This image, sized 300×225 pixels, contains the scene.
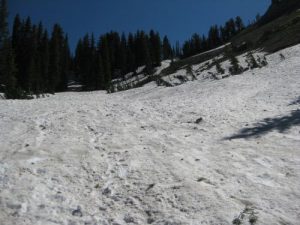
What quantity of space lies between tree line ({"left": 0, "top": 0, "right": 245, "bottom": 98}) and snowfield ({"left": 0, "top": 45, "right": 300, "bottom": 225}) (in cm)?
1906

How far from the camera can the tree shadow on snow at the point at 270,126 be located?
10846mm

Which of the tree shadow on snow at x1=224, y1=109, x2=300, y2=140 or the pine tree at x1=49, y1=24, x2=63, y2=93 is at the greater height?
the pine tree at x1=49, y1=24, x2=63, y2=93

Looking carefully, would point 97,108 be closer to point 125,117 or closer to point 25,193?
point 125,117

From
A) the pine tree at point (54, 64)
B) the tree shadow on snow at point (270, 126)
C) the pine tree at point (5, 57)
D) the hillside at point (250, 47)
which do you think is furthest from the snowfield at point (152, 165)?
the pine tree at point (54, 64)

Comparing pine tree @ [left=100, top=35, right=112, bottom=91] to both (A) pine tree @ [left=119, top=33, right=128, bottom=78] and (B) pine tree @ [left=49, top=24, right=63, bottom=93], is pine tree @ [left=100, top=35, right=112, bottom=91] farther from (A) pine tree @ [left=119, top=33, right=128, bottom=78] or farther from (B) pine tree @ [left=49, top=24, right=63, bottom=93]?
(B) pine tree @ [left=49, top=24, right=63, bottom=93]

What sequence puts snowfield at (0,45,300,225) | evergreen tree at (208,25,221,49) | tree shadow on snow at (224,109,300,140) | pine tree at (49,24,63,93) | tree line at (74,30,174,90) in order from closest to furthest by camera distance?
snowfield at (0,45,300,225) → tree shadow on snow at (224,109,300,140) → pine tree at (49,24,63,93) → tree line at (74,30,174,90) → evergreen tree at (208,25,221,49)

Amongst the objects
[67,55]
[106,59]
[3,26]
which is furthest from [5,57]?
[67,55]

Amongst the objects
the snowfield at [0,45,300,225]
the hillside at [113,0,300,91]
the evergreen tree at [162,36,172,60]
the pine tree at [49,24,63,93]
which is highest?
the evergreen tree at [162,36,172,60]

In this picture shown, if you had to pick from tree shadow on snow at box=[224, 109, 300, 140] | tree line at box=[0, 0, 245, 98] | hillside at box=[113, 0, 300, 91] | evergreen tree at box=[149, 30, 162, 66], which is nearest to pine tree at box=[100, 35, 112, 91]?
tree line at box=[0, 0, 245, 98]

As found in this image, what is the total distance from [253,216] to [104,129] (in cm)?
681

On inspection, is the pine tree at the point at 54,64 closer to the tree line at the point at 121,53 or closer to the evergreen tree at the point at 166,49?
the tree line at the point at 121,53

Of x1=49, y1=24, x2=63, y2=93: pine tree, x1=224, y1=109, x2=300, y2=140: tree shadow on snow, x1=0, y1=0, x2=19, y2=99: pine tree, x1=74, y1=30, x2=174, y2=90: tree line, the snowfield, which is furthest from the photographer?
x1=74, y1=30, x2=174, y2=90: tree line

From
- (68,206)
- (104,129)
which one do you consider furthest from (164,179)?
(104,129)

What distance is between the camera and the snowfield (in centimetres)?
629
